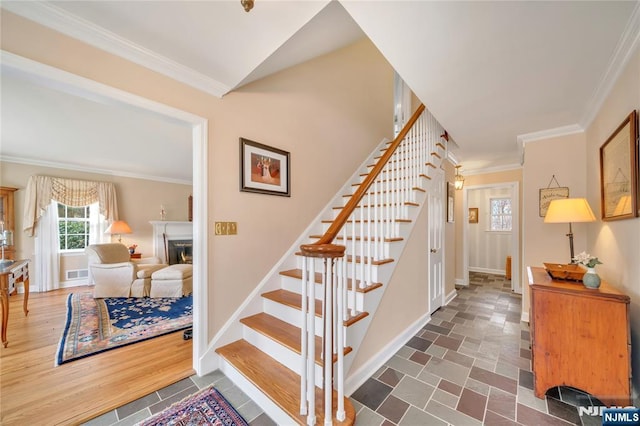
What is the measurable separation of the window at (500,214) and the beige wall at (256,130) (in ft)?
14.7

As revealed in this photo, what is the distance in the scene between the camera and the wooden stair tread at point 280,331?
5.31ft

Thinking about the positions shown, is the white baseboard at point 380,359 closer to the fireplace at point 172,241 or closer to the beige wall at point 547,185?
the beige wall at point 547,185

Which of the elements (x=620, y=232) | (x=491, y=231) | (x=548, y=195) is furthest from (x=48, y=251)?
(x=491, y=231)

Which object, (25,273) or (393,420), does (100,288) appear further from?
(393,420)

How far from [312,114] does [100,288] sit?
4359 millimetres

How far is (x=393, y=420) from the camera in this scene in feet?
4.75

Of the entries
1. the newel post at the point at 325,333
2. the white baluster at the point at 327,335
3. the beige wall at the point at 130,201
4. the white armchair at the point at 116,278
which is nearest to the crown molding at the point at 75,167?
the beige wall at the point at 130,201

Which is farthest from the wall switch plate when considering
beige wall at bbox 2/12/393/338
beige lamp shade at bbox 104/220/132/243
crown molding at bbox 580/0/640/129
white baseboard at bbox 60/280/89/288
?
white baseboard at bbox 60/280/89/288

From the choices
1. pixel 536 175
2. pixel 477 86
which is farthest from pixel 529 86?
pixel 536 175

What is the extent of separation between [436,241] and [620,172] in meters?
1.72

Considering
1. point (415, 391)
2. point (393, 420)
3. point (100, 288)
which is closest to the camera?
point (393, 420)

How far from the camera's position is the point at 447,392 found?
5.52 feet

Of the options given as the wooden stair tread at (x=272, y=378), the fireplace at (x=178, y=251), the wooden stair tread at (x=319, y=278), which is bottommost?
the wooden stair tread at (x=272, y=378)

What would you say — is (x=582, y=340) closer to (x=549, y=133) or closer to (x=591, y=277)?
Answer: (x=591, y=277)
